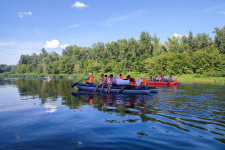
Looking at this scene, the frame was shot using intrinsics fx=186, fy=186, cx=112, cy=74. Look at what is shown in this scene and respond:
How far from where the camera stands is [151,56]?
75.4 metres

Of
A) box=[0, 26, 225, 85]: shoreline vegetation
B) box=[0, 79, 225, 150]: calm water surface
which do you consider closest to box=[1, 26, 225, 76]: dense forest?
box=[0, 26, 225, 85]: shoreline vegetation

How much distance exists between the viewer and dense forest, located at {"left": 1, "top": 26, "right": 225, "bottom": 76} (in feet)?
178

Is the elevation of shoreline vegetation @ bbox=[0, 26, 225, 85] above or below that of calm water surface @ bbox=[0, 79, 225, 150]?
above

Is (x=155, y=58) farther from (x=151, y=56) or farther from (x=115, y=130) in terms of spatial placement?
(x=115, y=130)

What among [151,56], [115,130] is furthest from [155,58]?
[115,130]

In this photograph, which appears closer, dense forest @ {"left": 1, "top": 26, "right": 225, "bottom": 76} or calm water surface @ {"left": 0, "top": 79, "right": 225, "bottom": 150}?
calm water surface @ {"left": 0, "top": 79, "right": 225, "bottom": 150}

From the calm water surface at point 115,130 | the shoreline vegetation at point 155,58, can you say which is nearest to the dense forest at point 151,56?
the shoreline vegetation at point 155,58

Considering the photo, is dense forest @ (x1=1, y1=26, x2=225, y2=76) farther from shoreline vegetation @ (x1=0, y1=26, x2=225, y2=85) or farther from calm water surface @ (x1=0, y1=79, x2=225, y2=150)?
calm water surface @ (x1=0, y1=79, x2=225, y2=150)

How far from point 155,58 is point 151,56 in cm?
1271

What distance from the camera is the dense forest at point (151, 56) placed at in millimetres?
54156

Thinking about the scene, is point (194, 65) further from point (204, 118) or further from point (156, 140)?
point (156, 140)

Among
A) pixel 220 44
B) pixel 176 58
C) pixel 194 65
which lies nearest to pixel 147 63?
pixel 176 58

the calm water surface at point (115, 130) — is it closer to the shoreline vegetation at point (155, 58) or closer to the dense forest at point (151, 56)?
the shoreline vegetation at point (155, 58)

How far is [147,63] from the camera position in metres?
66.2
